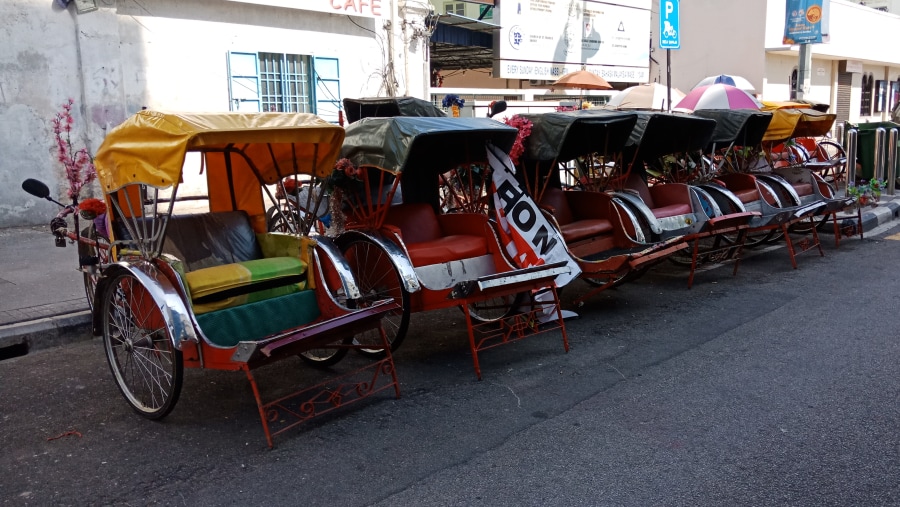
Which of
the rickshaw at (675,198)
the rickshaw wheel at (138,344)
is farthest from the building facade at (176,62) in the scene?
the rickshaw wheel at (138,344)

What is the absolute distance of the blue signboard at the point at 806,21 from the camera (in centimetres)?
1675

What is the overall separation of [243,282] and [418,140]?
1860mm

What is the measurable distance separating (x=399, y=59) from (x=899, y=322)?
10524mm

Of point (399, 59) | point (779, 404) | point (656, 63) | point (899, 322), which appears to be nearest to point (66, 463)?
point (779, 404)

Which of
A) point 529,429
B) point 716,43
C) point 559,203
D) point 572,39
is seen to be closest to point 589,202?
point 559,203

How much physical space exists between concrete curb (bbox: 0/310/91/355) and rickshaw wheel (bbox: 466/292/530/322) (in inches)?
129

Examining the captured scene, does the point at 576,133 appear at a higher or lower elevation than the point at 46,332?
higher

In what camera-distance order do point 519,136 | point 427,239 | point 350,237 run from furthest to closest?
point 519,136 < point 427,239 < point 350,237

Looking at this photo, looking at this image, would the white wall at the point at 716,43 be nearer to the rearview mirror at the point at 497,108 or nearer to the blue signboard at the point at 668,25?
the blue signboard at the point at 668,25

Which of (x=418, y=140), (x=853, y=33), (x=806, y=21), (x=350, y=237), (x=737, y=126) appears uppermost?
(x=853, y=33)

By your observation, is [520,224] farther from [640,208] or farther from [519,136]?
[640,208]

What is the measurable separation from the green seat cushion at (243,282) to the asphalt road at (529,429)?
674mm

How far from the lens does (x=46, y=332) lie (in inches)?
242

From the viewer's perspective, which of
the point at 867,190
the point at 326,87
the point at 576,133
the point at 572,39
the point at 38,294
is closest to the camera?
the point at 38,294
